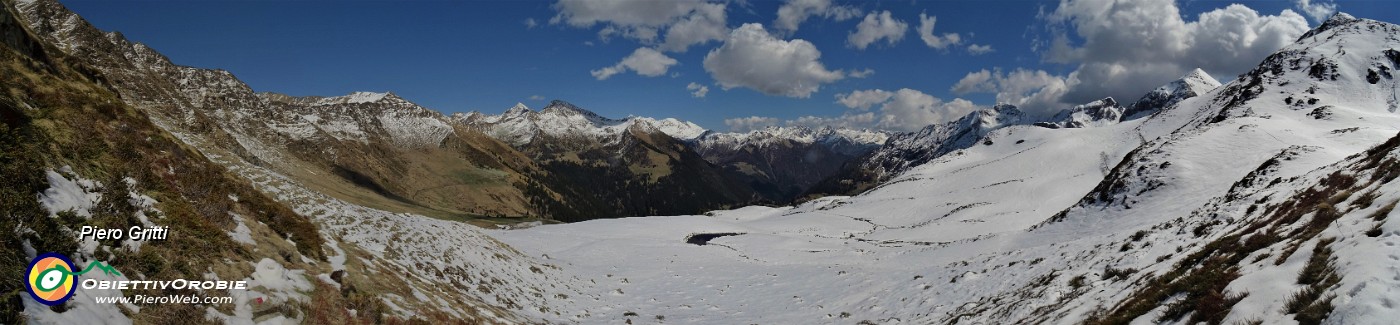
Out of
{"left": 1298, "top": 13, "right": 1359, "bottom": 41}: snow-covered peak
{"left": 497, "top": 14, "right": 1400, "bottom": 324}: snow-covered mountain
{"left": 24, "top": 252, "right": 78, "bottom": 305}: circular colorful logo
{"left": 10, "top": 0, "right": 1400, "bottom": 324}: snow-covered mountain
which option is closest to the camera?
{"left": 24, "top": 252, "right": 78, "bottom": 305}: circular colorful logo

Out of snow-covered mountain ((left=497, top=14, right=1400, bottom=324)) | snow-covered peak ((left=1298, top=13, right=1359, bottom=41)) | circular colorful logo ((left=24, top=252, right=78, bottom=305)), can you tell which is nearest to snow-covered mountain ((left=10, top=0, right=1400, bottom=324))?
snow-covered mountain ((left=497, top=14, right=1400, bottom=324))

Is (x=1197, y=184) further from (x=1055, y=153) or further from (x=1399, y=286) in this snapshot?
(x=1055, y=153)

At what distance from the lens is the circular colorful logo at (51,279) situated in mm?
7133

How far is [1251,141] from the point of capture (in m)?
51.5

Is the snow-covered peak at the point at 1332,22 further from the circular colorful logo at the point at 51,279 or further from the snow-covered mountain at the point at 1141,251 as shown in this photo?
the circular colorful logo at the point at 51,279

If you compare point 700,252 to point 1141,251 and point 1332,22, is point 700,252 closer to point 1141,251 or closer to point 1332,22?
point 1141,251

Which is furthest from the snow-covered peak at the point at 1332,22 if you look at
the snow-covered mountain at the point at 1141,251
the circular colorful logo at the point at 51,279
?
the circular colorful logo at the point at 51,279

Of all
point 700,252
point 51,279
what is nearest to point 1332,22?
point 700,252

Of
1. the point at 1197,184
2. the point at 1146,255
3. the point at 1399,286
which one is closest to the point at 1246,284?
the point at 1399,286

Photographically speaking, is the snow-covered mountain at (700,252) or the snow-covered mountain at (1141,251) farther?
the snow-covered mountain at (1141,251)

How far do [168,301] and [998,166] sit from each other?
168 m

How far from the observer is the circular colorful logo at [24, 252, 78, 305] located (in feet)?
23.4

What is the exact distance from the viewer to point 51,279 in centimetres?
746

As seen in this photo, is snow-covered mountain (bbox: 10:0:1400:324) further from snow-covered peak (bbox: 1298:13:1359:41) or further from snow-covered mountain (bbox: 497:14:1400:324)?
snow-covered peak (bbox: 1298:13:1359:41)
